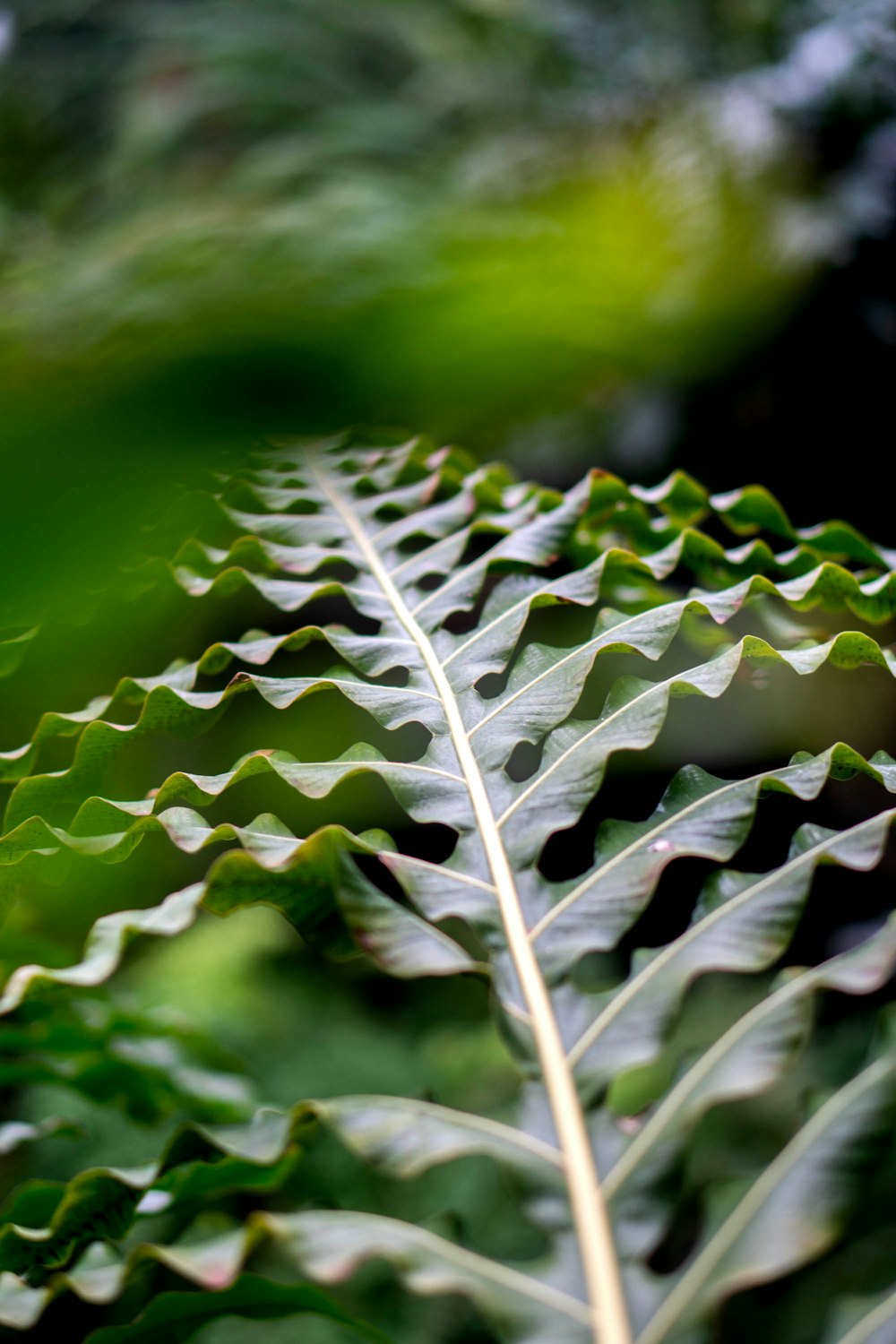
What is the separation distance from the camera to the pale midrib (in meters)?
0.31

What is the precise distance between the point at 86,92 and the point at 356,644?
3.19m

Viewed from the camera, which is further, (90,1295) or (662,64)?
(662,64)

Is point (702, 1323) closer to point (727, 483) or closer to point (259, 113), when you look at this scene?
point (727, 483)

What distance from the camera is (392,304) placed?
260 mm

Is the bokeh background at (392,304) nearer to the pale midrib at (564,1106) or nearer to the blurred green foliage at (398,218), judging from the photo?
the blurred green foliage at (398,218)

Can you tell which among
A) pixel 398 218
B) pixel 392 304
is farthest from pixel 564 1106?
pixel 398 218

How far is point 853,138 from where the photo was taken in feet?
6.59

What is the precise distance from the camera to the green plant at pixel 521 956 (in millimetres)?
322

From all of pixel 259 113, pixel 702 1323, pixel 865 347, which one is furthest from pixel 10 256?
pixel 702 1323

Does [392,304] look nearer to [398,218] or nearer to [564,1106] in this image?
[564,1106]

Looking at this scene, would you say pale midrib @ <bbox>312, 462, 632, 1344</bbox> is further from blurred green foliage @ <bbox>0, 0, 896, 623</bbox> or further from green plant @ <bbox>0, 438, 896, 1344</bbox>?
blurred green foliage @ <bbox>0, 0, 896, 623</bbox>

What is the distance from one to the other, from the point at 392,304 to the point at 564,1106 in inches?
11.1

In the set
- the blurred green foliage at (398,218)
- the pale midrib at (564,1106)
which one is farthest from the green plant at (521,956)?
the blurred green foliage at (398,218)

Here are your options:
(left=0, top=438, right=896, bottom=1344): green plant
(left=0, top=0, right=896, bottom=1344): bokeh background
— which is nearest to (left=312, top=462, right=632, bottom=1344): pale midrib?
(left=0, top=438, right=896, bottom=1344): green plant
